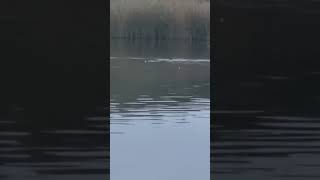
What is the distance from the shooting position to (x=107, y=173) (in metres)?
3.64

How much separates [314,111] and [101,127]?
1.37 meters

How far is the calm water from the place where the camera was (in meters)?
4.80

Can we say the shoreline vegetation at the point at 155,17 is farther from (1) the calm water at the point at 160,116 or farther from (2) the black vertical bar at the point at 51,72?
(1) the calm water at the point at 160,116

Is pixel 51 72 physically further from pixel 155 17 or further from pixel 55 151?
pixel 155 17

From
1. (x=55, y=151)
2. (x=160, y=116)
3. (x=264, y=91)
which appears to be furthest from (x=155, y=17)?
(x=55, y=151)

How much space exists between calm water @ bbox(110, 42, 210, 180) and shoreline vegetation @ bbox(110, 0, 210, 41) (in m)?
0.96

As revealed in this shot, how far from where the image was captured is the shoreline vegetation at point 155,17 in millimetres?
4879

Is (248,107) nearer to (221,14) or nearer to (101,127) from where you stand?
(221,14)

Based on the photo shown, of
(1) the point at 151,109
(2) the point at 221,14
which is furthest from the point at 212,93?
(1) the point at 151,109

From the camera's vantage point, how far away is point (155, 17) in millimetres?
5785

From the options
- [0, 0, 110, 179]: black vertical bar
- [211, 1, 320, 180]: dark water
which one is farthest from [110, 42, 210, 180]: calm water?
[0, 0, 110, 179]: black vertical bar

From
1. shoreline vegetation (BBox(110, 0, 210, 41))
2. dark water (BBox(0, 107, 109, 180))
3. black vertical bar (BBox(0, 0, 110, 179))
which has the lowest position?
dark water (BBox(0, 107, 109, 180))

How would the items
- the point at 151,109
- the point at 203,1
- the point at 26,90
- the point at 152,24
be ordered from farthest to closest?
the point at 151,109
the point at 152,24
the point at 203,1
the point at 26,90

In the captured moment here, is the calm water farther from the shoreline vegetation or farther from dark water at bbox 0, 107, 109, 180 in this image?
the shoreline vegetation
